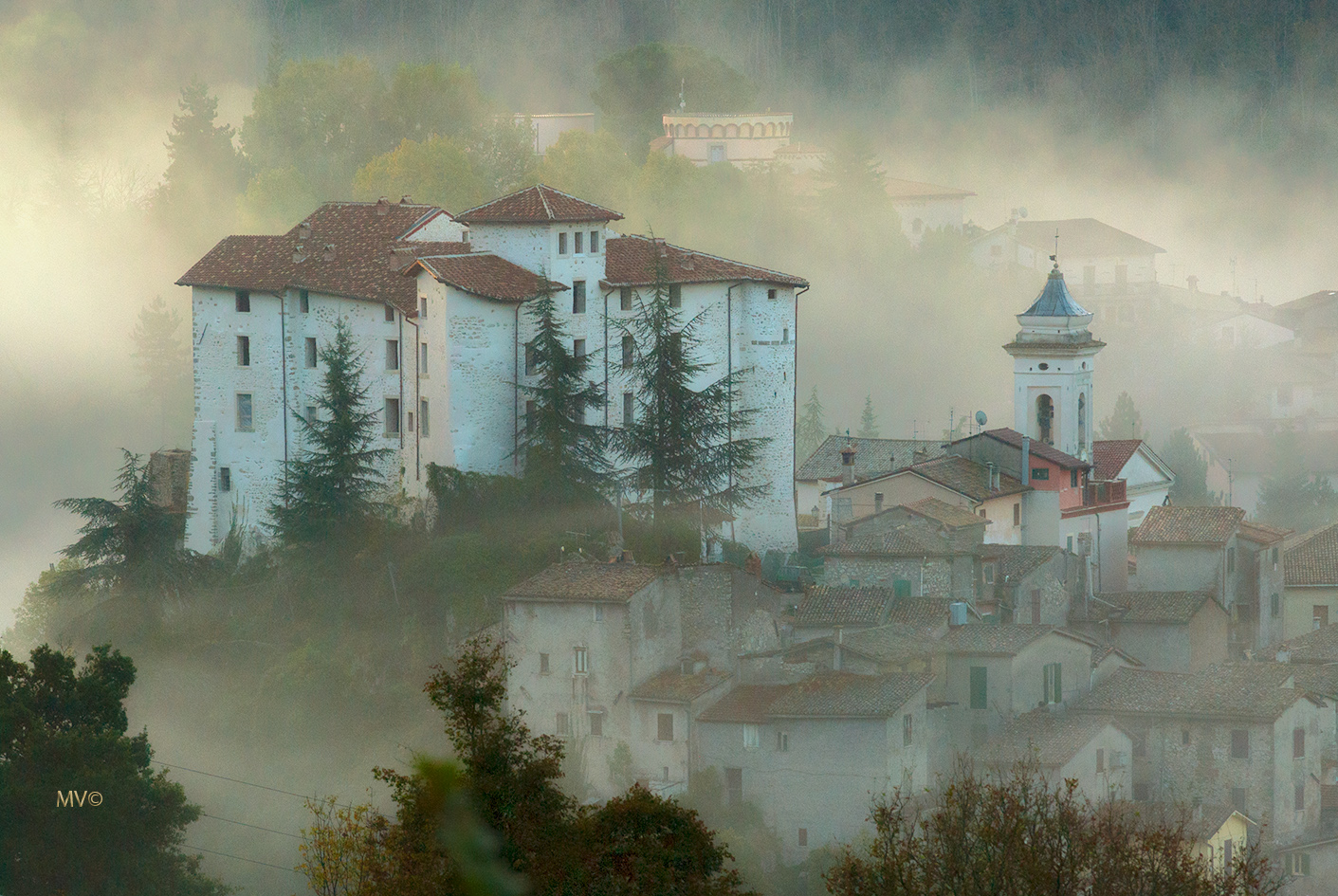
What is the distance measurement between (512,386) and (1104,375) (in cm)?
5694

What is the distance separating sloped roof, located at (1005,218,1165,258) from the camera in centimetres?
10312

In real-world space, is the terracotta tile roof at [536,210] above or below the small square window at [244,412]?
above

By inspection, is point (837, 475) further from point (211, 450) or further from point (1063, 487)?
point (211, 450)

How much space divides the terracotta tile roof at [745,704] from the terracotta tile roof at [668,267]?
31.3ft

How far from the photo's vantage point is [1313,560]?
52.8 meters

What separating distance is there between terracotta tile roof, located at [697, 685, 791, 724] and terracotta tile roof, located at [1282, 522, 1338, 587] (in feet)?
56.8

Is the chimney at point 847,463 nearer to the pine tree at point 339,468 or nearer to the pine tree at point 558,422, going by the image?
the pine tree at point 558,422

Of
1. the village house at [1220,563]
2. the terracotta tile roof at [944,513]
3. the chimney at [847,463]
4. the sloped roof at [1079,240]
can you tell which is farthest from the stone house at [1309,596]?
→ the sloped roof at [1079,240]

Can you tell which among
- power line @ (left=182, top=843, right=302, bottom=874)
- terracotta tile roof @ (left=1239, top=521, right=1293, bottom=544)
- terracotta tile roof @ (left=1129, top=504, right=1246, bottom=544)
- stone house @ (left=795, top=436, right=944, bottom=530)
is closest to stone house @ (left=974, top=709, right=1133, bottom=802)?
terracotta tile roof @ (left=1129, top=504, right=1246, bottom=544)

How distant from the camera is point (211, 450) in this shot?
46844 mm

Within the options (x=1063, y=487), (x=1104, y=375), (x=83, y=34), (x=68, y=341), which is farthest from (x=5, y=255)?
(x=1063, y=487)

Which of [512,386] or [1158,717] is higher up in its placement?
[512,386]

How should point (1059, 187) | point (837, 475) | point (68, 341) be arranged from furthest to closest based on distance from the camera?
point (1059, 187), point (68, 341), point (837, 475)

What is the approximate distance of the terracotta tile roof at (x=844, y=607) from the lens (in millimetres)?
41125
